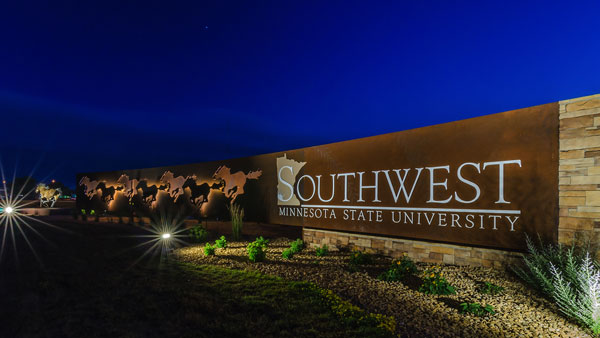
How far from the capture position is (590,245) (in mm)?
3734

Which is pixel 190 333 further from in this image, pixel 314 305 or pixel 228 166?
pixel 228 166

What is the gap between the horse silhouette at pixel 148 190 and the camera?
1328 cm

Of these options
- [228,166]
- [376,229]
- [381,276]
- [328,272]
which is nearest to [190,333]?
[328,272]

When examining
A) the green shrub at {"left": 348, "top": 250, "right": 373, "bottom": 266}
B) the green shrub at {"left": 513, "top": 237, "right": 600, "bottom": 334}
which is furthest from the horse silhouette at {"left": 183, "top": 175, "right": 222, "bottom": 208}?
the green shrub at {"left": 513, "top": 237, "right": 600, "bottom": 334}

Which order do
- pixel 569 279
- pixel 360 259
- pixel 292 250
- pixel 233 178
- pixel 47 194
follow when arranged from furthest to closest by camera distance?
pixel 47 194 → pixel 233 178 → pixel 292 250 → pixel 360 259 → pixel 569 279

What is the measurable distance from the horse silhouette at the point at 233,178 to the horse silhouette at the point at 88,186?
10.4 metres

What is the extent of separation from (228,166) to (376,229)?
21.0 feet

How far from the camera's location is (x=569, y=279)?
11.4ft

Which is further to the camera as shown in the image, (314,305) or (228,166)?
(228,166)

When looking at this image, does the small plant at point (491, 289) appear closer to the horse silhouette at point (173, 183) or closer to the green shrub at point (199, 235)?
the green shrub at point (199, 235)

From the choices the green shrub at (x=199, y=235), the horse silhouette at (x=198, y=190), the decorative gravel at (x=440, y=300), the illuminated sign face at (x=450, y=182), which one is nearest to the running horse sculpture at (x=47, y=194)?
the horse silhouette at (x=198, y=190)

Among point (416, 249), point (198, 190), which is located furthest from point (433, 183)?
point (198, 190)

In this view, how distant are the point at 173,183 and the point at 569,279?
12.9m

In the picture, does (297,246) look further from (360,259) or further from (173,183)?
(173,183)
